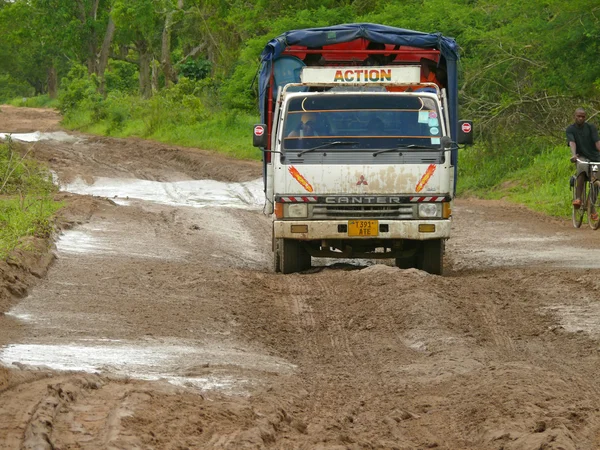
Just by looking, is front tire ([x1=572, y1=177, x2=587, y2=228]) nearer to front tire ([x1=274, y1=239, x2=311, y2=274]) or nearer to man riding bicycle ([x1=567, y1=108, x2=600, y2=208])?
man riding bicycle ([x1=567, y1=108, x2=600, y2=208])

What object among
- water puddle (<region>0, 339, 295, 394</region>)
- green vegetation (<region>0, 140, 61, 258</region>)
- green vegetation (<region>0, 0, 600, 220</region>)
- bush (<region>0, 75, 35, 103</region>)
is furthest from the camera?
bush (<region>0, 75, 35, 103</region>)

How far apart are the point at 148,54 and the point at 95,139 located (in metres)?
20.3

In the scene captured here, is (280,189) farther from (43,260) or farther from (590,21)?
(590,21)

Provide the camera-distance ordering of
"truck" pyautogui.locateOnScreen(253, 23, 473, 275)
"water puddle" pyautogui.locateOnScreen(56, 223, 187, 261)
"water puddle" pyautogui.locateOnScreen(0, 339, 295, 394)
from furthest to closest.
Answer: "water puddle" pyautogui.locateOnScreen(56, 223, 187, 261) → "truck" pyautogui.locateOnScreen(253, 23, 473, 275) → "water puddle" pyautogui.locateOnScreen(0, 339, 295, 394)

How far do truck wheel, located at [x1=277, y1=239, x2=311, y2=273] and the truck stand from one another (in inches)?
0.4

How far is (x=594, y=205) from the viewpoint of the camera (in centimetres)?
1508

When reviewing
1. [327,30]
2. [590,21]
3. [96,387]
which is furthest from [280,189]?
[590,21]

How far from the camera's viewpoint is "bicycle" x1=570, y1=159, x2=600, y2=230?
14922mm

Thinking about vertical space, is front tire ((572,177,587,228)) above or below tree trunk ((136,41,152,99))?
below

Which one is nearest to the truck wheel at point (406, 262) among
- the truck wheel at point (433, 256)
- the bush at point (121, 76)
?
the truck wheel at point (433, 256)

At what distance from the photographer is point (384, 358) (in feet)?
23.8

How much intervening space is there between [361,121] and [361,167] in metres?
0.66

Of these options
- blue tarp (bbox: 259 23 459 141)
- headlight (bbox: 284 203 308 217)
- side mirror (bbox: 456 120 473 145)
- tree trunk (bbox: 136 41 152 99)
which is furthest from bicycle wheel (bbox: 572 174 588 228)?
tree trunk (bbox: 136 41 152 99)

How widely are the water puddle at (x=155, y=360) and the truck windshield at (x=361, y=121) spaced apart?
4187 millimetres
